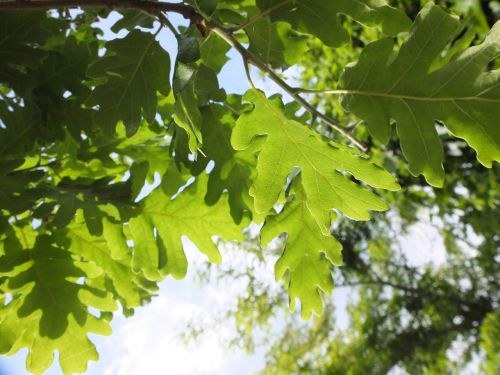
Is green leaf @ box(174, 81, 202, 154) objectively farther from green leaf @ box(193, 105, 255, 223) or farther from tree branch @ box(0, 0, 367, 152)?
green leaf @ box(193, 105, 255, 223)

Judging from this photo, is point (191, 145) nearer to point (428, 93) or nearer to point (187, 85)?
point (187, 85)

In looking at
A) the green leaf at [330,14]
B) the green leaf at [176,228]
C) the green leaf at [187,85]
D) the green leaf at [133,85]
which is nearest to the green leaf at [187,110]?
the green leaf at [187,85]

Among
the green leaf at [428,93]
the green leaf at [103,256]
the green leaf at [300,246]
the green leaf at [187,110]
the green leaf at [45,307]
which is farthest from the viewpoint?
the green leaf at [103,256]

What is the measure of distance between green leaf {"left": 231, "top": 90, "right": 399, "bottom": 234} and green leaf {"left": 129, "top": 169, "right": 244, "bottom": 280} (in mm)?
383

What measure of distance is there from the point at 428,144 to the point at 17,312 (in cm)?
103

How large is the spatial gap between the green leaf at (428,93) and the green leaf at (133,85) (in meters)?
0.39

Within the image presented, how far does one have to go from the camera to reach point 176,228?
1371mm

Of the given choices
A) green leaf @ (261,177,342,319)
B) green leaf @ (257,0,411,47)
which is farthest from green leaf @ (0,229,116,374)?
green leaf @ (257,0,411,47)

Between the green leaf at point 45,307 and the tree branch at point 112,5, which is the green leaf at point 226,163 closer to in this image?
the tree branch at point 112,5

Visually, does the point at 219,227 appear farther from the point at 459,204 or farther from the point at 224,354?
the point at 224,354

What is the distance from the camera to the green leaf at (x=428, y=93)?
2.82 ft

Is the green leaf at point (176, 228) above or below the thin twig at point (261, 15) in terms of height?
below

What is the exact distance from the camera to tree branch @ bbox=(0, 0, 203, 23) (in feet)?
3.02

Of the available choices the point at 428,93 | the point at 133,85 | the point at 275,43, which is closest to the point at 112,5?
the point at 133,85
